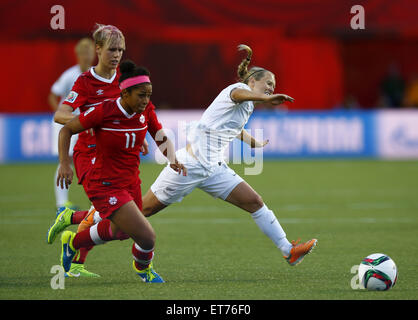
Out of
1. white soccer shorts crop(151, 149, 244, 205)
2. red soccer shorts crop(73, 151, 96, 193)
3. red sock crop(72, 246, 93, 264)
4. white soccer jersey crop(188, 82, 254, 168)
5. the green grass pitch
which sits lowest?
the green grass pitch

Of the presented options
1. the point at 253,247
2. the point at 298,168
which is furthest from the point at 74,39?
the point at 253,247

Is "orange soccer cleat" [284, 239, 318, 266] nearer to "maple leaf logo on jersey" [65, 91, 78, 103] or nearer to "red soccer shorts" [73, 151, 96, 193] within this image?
"red soccer shorts" [73, 151, 96, 193]

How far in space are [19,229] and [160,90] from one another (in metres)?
15.0

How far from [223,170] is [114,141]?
1307 mm

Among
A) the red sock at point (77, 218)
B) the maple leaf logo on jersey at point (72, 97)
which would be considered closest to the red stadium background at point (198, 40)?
the red sock at point (77, 218)

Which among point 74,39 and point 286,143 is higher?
point 74,39

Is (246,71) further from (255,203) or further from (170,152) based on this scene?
(255,203)

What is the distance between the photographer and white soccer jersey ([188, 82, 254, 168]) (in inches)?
291

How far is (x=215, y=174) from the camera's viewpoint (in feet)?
24.2

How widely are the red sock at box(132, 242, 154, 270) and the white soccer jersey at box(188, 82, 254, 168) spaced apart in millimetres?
1055

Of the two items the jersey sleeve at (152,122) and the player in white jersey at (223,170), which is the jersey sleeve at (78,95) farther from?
the player in white jersey at (223,170)

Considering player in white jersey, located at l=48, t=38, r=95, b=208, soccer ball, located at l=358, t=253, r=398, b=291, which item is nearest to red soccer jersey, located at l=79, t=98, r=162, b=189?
soccer ball, located at l=358, t=253, r=398, b=291

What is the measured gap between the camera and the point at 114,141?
653 cm
